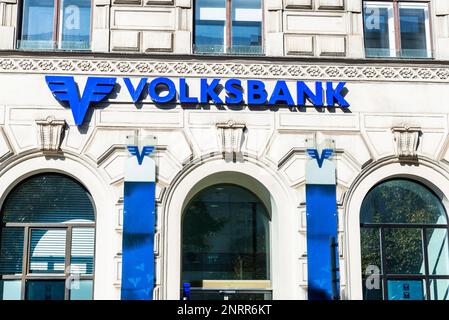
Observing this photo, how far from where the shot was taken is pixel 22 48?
54.9 ft

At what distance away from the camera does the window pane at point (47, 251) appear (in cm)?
1596

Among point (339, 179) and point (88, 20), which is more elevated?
point (88, 20)

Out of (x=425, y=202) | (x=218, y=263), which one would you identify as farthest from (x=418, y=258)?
(x=218, y=263)

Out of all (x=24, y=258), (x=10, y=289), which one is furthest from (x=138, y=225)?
(x=10, y=289)

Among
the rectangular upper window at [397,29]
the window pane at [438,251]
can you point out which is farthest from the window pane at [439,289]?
the rectangular upper window at [397,29]

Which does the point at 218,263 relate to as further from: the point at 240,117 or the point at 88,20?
the point at 88,20

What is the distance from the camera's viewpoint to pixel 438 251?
16766mm

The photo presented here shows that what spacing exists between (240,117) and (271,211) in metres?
2.32

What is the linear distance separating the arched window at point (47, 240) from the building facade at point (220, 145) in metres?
0.03

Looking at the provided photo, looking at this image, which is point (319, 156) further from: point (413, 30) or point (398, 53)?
point (413, 30)

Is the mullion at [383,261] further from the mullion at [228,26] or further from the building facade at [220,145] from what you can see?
the mullion at [228,26]

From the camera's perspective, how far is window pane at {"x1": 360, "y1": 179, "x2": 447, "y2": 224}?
54.9 ft

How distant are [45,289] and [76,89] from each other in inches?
179

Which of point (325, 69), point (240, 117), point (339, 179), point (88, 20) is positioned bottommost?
point (339, 179)
